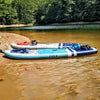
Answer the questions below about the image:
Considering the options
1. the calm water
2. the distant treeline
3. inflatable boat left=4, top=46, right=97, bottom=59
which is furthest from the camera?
the distant treeline

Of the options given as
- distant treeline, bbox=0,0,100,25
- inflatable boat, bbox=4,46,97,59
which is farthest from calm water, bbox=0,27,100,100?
distant treeline, bbox=0,0,100,25

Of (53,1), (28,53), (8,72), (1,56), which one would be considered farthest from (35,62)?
(53,1)

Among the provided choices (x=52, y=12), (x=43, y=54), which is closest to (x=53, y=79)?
(x=43, y=54)

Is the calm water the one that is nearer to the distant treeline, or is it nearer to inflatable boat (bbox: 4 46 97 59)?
inflatable boat (bbox: 4 46 97 59)

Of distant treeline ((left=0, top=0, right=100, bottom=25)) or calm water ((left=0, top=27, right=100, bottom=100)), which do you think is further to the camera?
distant treeline ((left=0, top=0, right=100, bottom=25))

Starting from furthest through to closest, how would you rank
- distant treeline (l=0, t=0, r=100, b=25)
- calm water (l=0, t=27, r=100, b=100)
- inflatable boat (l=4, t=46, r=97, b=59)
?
distant treeline (l=0, t=0, r=100, b=25), inflatable boat (l=4, t=46, r=97, b=59), calm water (l=0, t=27, r=100, b=100)

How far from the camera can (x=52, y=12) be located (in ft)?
221

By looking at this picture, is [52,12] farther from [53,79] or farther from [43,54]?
[53,79]

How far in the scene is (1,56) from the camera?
39.0 ft

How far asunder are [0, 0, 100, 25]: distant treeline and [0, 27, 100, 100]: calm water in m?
46.0

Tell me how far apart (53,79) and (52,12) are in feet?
206

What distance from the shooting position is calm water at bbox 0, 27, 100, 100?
604 cm

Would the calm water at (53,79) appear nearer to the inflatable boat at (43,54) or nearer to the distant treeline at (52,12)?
the inflatable boat at (43,54)

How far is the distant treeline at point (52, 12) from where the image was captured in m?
58.8
